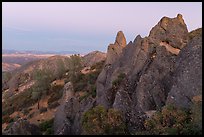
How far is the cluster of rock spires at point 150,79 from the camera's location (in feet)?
120

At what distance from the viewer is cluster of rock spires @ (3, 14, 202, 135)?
1443 inches

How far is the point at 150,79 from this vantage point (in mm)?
41906

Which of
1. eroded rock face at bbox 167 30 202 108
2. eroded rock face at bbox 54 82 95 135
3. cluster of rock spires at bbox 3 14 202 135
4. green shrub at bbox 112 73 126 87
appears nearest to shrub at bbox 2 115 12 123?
cluster of rock spires at bbox 3 14 202 135

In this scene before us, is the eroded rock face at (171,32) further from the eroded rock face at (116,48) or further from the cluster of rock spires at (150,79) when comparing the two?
the eroded rock face at (116,48)

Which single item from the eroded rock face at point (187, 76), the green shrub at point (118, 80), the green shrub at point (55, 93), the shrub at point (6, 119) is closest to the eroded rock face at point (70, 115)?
the green shrub at point (118, 80)

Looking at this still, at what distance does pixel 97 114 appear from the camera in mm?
37406

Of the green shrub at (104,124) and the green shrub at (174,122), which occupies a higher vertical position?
the green shrub at (174,122)

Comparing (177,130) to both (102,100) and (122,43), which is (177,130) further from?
(122,43)

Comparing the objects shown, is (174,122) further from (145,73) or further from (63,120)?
(63,120)

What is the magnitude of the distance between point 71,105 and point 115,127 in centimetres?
1311

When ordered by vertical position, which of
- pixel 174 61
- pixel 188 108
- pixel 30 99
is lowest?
→ pixel 30 99

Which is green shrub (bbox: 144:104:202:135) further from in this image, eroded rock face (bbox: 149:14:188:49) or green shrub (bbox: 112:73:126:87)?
eroded rock face (bbox: 149:14:188:49)

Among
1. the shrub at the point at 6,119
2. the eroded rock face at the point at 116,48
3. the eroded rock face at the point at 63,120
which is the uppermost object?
the eroded rock face at the point at 116,48

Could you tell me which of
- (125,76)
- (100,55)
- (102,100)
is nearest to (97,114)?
(102,100)
